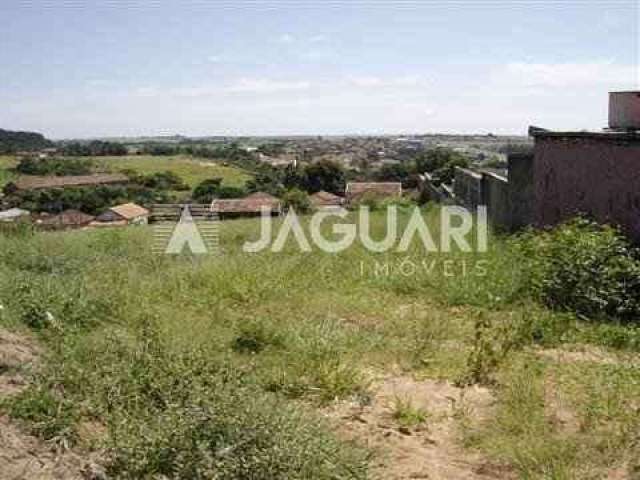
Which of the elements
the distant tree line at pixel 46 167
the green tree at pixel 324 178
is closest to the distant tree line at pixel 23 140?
the distant tree line at pixel 46 167

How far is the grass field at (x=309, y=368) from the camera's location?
293 cm

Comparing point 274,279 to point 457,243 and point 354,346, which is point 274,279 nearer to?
point 354,346

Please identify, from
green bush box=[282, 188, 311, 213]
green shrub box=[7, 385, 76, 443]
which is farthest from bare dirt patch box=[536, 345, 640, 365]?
green bush box=[282, 188, 311, 213]

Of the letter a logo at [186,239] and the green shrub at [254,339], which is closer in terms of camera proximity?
the green shrub at [254,339]

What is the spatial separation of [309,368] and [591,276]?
3505 millimetres

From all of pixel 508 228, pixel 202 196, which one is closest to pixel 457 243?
pixel 508 228

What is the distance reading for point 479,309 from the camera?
21.0 feet

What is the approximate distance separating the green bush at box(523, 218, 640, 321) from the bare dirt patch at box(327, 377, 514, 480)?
247 cm

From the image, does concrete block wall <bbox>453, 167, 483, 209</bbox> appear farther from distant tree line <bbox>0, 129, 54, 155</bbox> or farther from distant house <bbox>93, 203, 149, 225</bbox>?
distant tree line <bbox>0, 129, 54, 155</bbox>

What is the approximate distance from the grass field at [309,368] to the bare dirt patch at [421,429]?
0.02m

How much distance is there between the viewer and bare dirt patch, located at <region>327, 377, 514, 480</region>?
10.4ft

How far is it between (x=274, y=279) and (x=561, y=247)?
3402mm

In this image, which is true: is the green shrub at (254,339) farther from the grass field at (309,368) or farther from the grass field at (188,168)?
the grass field at (188,168)

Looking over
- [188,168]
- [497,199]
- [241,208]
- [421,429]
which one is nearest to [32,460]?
[421,429]
